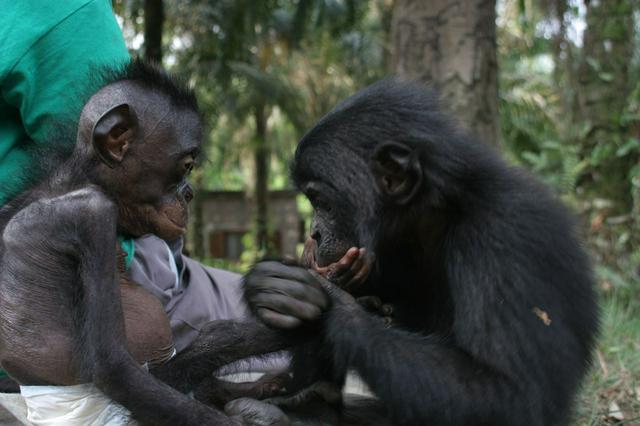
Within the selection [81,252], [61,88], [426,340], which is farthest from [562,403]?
[61,88]

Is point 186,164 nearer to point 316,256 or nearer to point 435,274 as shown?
point 316,256

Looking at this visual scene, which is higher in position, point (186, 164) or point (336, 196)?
point (186, 164)

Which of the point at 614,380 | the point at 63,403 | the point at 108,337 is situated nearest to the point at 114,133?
the point at 108,337

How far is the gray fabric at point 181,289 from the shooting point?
4.21 meters

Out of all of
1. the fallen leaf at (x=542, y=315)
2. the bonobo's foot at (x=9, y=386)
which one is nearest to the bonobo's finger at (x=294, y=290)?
the fallen leaf at (x=542, y=315)

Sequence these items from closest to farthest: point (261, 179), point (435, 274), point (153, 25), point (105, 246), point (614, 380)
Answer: point (105, 246)
point (435, 274)
point (614, 380)
point (153, 25)
point (261, 179)

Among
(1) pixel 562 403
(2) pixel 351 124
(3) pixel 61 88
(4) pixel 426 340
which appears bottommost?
(1) pixel 562 403

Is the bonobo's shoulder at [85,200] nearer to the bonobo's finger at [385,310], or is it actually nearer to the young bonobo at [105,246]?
the young bonobo at [105,246]

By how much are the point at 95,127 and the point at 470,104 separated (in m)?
3.80

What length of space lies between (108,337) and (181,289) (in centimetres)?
176

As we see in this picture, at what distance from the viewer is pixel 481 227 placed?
123 inches

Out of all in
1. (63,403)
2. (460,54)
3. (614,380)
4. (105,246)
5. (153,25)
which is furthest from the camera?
(153,25)

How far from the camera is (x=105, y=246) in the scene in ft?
9.50

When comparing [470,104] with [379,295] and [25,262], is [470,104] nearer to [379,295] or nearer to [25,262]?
[379,295]
